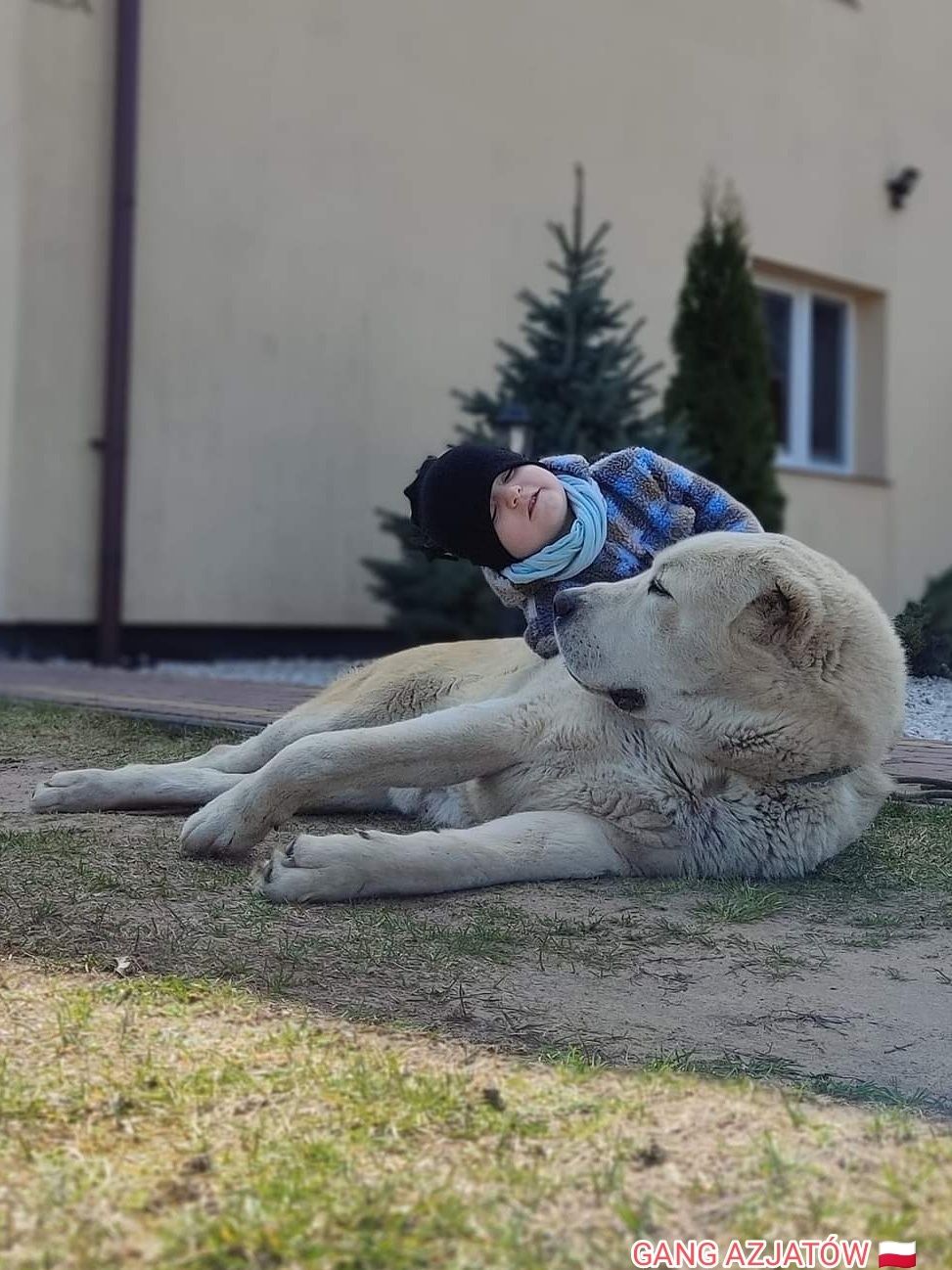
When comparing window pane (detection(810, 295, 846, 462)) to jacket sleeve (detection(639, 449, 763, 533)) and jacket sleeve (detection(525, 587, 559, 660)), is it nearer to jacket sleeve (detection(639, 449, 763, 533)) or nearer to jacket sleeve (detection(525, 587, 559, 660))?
jacket sleeve (detection(639, 449, 763, 533))

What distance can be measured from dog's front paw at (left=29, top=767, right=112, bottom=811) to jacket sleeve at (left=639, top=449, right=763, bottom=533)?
1.55 metres

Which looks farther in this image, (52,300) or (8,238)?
(52,300)

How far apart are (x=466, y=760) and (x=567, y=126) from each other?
7816 millimetres

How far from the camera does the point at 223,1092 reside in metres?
1.57

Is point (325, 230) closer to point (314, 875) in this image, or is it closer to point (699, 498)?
point (699, 498)

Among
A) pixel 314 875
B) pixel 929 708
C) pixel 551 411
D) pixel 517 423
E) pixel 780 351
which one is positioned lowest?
pixel 314 875

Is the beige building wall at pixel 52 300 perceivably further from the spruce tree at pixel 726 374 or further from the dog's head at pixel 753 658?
the dog's head at pixel 753 658

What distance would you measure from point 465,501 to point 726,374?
20.3 ft

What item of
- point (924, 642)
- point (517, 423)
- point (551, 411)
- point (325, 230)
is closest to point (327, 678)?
point (517, 423)

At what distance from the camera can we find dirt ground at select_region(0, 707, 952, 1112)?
1.87 metres

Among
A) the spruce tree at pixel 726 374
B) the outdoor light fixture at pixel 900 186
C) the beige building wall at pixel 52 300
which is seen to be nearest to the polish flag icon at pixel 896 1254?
the beige building wall at pixel 52 300

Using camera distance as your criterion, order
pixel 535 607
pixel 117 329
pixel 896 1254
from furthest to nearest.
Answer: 1. pixel 117 329
2. pixel 535 607
3. pixel 896 1254

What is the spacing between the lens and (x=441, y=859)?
102 inches

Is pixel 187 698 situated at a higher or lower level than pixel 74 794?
Answer: higher
